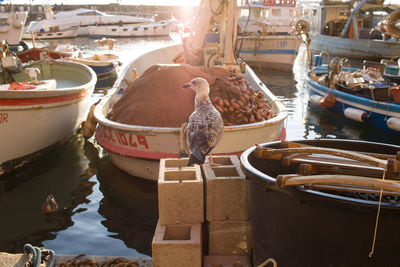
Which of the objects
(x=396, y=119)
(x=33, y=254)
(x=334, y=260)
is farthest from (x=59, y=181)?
(x=396, y=119)

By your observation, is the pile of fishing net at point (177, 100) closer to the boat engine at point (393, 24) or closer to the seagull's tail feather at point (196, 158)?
the seagull's tail feather at point (196, 158)

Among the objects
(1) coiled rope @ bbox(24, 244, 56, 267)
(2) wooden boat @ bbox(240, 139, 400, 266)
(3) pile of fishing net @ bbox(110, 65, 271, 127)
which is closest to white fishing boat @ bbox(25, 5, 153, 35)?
(3) pile of fishing net @ bbox(110, 65, 271, 127)

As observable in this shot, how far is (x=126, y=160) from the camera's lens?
6566 mm

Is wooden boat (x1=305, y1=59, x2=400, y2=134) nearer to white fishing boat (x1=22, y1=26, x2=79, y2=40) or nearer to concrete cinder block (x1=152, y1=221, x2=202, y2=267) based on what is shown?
concrete cinder block (x1=152, y1=221, x2=202, y2=267)

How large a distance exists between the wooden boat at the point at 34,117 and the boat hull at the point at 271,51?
14.2 metres

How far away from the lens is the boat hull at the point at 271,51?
2070 cm

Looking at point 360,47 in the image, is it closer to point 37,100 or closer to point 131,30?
point 37,100

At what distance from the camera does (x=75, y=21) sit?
48.5 m

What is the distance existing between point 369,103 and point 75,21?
4574 cm

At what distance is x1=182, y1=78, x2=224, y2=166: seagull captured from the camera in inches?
140

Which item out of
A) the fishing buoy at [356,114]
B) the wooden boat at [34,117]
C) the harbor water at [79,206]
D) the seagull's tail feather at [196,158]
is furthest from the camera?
the fishing buoy at [356,114]

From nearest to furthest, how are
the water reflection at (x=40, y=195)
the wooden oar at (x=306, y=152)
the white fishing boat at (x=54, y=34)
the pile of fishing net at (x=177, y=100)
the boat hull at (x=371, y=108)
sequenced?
the wooden oar at (x=306, y=152)
the water reflection at (x=40, y=195)
the pile of fishing net at (x=177, y=100)
the boat hull at (x=371, y=108)
the white fishing boat at (x=54, y=34)

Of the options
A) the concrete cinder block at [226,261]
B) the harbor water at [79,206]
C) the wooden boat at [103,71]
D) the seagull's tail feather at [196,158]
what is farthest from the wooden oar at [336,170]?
the wooden boat at [103,71]

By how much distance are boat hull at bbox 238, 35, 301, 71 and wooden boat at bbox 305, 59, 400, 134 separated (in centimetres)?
878
